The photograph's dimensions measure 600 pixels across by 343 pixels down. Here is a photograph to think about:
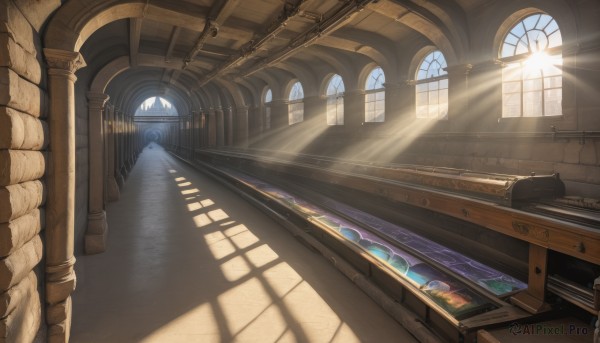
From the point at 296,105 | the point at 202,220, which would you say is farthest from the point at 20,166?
the point at 296,105

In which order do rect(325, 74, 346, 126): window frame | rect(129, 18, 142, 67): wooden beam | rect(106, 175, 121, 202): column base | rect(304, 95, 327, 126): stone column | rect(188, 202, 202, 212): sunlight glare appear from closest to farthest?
rect(129, 18, 142, 67): wooden beam → rect(188, 202, 202, 212): sunlight glare → rect(106, 175, 121, 202): column base → rect(325, 74, 346, 126): window frame → rect(304, 95, 327, 126): stone column

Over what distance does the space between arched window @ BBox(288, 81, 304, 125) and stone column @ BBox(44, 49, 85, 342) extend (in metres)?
13.9

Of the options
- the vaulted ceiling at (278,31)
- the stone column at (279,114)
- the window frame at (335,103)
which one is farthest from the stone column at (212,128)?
the window frame at (335,103)

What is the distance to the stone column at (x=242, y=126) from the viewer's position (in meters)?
19.0

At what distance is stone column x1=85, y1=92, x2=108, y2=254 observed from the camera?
6000mm

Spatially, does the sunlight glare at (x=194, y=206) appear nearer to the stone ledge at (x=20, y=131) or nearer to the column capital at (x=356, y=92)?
the stone ledge at (x=20, y=131)

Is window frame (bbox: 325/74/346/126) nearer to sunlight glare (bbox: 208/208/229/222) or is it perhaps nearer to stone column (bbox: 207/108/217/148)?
sunlight glare (bbox: 208/208/229/222)

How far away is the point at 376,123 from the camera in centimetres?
1276

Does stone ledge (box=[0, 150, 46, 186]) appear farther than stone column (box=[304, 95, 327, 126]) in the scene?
No

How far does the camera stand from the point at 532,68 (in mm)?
8258

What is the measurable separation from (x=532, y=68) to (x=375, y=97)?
5.51 m

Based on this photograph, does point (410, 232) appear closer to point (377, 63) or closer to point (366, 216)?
point (366, 216)

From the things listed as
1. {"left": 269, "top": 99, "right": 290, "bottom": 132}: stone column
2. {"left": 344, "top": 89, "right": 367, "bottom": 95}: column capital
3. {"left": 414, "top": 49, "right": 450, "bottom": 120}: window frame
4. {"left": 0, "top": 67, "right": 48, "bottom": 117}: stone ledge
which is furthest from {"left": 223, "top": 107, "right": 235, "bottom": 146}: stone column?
{"left": 0, "top": 67, "right": 48, "bottom": 117}: stone ledge

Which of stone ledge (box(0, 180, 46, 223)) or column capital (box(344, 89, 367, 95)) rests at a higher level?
column capital (box(344, 89, 367, 95))
